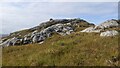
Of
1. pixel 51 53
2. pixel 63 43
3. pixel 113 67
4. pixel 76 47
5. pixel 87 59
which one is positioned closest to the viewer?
pixel 113 67

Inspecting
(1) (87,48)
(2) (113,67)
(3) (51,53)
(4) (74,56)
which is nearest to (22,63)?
(3) (51,53)

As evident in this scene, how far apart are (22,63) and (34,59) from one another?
3.38ft

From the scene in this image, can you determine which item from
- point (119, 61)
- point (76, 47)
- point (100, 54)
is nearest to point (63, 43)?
point (76, 47)

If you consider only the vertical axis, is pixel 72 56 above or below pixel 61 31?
above

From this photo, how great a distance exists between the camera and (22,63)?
20.4 metres

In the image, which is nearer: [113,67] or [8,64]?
[113,67]

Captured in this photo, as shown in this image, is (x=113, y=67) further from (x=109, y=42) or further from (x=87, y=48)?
(x=109, y=42)

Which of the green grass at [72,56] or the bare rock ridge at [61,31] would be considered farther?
the bare rock ridge at [61,31]

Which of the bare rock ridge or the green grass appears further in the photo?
the bare rock ridge

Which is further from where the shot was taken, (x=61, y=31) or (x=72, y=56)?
(x=61, y=31)

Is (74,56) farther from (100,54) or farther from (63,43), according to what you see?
(63,43)

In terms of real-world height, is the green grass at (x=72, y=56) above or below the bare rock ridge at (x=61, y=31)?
above

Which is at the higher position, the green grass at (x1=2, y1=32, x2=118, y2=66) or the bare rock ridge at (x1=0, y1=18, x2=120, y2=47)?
the green grass at (x1=2, y1=32, x2=118, y2=66)

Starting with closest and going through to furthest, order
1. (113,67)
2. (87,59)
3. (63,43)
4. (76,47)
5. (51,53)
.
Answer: (113,67) < (87,59) < (51,53) < (76,47) < (63,43)
